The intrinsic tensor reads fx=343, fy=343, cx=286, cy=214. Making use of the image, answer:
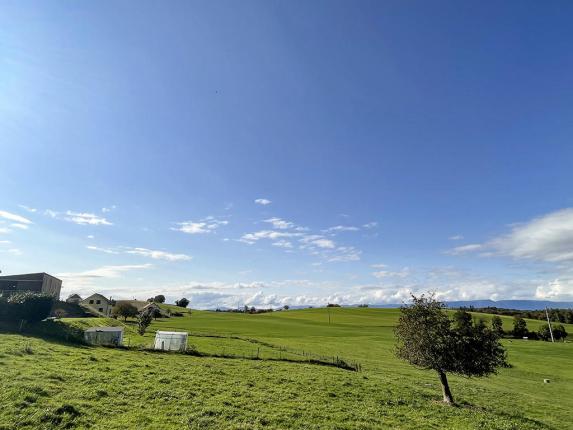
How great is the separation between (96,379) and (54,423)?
839cm

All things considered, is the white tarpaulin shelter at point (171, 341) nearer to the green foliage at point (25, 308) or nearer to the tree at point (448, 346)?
the green foliage at point (25, 308)

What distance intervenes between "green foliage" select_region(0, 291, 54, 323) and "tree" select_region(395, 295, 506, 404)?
5187 cm

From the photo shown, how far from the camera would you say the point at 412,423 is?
82.8ft

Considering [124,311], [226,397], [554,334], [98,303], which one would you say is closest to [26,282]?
[124,311]

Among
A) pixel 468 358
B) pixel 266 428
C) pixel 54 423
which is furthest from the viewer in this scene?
pixel 468 358

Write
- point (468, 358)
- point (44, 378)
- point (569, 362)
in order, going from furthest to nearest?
point (569, 362) → point (468, 358) → point (44, 378)

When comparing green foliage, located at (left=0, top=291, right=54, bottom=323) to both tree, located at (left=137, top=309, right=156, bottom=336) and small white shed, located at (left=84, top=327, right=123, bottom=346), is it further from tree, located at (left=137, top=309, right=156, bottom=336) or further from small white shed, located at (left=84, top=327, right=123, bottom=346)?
tree, located at (left=137, top=309, right=156, bottom=336)

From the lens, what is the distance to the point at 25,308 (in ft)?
165

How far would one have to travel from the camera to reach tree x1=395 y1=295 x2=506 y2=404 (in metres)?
32.8

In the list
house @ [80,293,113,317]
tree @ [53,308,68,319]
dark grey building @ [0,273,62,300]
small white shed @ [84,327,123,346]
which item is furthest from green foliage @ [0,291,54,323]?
house @ [80,293,113,317]

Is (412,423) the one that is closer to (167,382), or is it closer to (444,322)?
(444,322)

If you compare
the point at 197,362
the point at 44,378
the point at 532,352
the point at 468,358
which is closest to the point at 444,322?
the point at 468,358

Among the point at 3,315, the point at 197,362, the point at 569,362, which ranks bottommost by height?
the point at 569,362

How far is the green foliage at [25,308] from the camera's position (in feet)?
163
